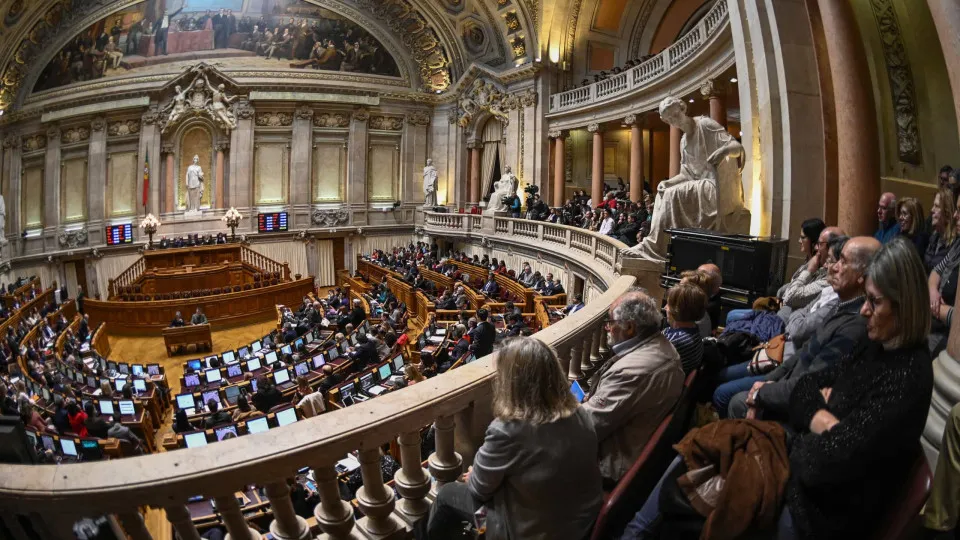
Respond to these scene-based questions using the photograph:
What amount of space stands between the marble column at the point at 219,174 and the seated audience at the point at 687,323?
1010 inches

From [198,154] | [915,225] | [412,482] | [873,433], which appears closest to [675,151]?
[915,225]

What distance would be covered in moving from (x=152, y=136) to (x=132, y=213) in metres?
3.48

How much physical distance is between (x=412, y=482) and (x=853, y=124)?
6.16m

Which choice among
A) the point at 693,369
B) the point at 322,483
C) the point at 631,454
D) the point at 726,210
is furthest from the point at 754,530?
the point at 726,210

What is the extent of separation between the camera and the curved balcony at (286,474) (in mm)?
1851

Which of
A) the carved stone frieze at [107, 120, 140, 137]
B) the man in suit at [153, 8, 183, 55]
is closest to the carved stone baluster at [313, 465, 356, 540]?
the carved stone frieze at [107, 120, 140, 137]

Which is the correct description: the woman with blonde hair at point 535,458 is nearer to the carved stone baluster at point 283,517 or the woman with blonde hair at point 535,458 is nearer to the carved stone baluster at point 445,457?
the carved stone baluster at point 445,457

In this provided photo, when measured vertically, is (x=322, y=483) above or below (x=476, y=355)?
above

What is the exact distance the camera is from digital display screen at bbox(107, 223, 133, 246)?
23266 mm

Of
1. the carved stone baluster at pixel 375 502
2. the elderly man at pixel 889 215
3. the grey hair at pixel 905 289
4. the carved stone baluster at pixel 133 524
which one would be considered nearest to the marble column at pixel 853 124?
the elderly man at pixel 889 215

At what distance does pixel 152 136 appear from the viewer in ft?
79.5

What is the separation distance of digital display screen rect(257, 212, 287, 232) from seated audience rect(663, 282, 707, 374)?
24510mm

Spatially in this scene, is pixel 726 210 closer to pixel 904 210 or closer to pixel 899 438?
pixel 904 210

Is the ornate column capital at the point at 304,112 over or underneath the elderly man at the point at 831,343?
over
